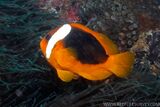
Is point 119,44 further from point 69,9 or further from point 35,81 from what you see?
point 35,81

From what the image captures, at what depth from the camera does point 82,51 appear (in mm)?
2154

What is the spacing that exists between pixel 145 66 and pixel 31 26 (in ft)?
4.02

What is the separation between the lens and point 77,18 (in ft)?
11.0

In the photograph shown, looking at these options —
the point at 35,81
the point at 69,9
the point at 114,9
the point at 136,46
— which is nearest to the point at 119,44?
the point at 136,46

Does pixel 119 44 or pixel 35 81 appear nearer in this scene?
pixel 35 81

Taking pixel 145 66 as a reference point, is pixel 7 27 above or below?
above

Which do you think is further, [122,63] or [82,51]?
[82,51]

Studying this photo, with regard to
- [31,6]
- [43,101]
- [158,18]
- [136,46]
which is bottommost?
[43,101]

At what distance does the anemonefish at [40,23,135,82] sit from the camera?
2113 mm

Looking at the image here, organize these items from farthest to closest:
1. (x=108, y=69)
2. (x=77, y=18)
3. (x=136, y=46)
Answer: (x=77, y=18) → (x=136, y=46) → (x=108, y=69)

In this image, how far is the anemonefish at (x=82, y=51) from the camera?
2.11 m

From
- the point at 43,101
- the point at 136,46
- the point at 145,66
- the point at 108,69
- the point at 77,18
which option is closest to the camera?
the point at 108,69

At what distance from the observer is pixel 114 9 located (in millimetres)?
3191

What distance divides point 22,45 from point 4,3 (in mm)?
571
